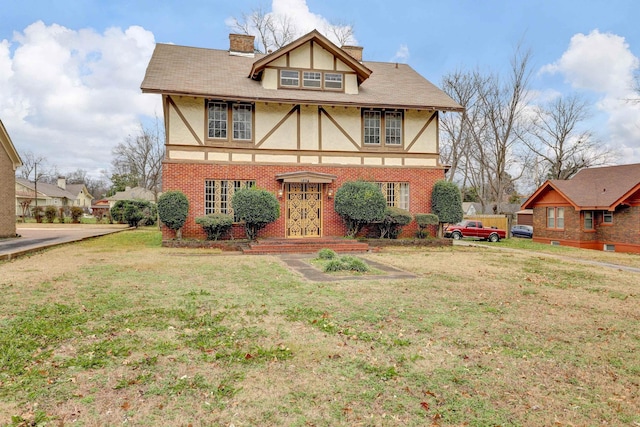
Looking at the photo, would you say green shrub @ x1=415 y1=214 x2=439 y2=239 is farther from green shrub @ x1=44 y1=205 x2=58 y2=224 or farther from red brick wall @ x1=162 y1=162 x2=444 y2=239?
green shrub @ x1=44 y1=205 x2=58 y2=224

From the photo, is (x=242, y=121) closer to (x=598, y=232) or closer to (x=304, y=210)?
(x=304, y=210)

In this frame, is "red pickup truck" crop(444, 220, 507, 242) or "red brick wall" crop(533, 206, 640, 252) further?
"red pickup truck" crop(444, 220, 507, 242)

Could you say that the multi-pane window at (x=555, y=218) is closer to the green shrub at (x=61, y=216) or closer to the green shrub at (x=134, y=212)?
the green shrub at (x=134, y=212)

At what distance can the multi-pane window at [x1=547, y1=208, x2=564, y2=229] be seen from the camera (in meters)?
24.1

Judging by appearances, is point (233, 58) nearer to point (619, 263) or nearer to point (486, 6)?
point (486, 6)

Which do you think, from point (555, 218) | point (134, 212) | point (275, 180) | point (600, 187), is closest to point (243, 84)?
point (275, 180)

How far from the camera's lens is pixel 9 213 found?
17781mm

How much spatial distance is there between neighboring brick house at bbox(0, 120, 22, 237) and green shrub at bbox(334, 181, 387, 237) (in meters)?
14.8

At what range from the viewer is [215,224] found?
1414cm

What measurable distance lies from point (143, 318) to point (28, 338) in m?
1.27

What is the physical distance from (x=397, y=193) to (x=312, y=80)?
6.18 meters

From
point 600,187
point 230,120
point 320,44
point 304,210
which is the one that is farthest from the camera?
point 600,187

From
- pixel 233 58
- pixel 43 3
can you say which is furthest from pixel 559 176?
pixel 43 3

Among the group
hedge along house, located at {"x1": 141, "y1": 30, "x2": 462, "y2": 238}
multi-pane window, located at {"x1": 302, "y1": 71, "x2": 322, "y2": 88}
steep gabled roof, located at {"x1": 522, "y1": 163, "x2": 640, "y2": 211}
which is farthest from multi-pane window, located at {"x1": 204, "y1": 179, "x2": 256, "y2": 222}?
steep gabled roof, located at {"x1": 522, "y1": 163, "x2": 640, "y2": 211}
